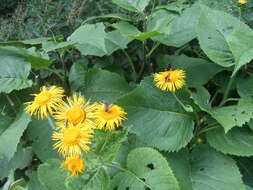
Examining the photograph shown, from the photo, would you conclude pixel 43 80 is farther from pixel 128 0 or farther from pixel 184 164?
pixel 184 164

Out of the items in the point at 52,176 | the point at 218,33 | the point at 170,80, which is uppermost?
the point at 218,33

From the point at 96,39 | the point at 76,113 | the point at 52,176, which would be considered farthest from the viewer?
the point at 96,39

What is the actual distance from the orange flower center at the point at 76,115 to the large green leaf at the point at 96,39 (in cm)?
43

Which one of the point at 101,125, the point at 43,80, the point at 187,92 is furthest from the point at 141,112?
the point at 43,80

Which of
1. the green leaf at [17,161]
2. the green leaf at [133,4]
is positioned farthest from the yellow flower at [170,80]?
the green leaf at [17,161]

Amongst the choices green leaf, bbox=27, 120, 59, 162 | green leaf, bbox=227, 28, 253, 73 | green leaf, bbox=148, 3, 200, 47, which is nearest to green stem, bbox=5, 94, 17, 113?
green leaf, bbox=27, 120, 59, 162

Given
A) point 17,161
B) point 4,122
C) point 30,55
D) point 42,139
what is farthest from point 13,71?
point 17,161

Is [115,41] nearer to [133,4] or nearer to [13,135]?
[133,4]

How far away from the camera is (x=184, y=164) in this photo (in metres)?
1.71

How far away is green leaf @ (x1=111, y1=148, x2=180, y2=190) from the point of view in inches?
55.1

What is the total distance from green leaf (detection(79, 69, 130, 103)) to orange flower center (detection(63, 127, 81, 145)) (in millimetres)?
665

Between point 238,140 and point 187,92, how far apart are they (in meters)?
0.31

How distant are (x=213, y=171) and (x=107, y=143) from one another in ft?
1.82

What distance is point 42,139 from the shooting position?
1.87 metres
